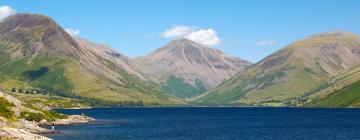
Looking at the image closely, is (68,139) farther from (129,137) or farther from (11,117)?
(11,117)

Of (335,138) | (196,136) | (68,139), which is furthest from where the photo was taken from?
→ (196,136)

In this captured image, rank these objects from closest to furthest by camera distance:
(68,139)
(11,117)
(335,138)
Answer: (68,139), (335,138), (11,117)

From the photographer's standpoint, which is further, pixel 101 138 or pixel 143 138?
pixel 143 138

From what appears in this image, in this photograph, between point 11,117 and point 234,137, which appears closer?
point 234,137

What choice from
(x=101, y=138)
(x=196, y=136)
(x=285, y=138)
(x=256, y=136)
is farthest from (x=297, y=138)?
(x=101, y=138)

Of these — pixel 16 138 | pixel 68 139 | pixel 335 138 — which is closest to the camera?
pixel 16 138

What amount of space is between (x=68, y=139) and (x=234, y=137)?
54893 millimetres

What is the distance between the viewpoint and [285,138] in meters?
174

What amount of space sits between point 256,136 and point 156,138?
3367 centimetres

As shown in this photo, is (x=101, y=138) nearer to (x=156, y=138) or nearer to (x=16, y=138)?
(x=156, y=138)

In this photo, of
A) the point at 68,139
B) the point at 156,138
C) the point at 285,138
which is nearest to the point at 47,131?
the point at 68,139

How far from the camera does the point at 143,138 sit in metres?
178

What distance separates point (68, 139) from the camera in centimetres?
16075

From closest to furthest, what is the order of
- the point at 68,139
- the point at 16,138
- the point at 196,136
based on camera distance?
the point at 16,138 < the point at 68,139 < the point at 196,136
